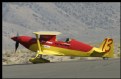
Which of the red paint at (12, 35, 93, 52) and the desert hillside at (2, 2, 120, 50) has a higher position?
the desert hillside at (2, 2, 120, 50)

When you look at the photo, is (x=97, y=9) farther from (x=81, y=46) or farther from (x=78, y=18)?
(x=81, y=46)

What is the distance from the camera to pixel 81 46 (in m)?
28.5

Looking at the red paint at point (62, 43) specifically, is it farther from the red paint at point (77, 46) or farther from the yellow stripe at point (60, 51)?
the yellow stripe at point (60, 51)

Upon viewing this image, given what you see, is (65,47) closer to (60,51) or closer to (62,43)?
(62,43)

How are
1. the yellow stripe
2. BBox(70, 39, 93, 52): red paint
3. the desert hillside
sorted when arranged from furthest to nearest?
the desert hillside < the yellow stripe < BBox(70, 39, 93, 52): red paint

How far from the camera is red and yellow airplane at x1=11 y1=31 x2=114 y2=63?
28.5m

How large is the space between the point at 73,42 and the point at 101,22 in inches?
6277

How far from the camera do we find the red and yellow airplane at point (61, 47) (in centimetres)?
2853

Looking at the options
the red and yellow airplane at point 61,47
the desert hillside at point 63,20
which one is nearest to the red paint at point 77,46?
the red and yellow airplane at point 61,47

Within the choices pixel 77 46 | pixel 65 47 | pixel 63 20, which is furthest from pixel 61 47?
pixel 63 20

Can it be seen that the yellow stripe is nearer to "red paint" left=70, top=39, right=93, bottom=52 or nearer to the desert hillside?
"red paint" left=70, top=39, right=93, bottom=52

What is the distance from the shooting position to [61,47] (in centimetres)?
2869

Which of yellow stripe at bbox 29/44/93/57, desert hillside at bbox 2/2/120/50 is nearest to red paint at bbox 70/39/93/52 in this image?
yellow stripe at bbox 29/44/93/57

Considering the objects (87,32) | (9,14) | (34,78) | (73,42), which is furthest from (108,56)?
(9,14)
